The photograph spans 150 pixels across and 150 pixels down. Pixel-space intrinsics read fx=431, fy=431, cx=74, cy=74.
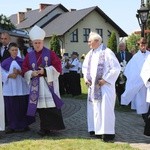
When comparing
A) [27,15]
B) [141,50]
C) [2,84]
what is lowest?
[2,84]

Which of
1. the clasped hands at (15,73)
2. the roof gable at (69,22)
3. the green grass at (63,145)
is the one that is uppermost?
the roof gable at (69,22)

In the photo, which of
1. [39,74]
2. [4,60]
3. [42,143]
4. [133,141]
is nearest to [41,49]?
[39,74]

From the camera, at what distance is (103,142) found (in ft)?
26.6

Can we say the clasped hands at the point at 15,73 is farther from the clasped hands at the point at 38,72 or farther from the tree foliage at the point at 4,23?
the tree foliage at the point at 4,23

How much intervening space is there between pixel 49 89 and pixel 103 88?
3.78 feet

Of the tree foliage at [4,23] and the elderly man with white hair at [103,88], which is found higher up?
the tree foliage at [4,23]

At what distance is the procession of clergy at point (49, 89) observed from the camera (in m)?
8.30

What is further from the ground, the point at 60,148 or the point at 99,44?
the point at 99,44

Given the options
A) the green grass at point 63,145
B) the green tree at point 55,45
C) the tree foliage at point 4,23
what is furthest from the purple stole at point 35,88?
the green tree at point 55,45

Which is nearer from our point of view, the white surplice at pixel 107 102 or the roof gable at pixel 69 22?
the white surplice at pixel 107 102

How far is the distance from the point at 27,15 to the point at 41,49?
194ft

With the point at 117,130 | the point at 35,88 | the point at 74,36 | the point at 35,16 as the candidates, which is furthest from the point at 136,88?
the point at 35,16

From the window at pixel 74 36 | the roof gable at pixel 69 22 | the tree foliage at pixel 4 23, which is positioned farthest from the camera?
the window at pixel 74 36

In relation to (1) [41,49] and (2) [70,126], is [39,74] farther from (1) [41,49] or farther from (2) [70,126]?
(2) [70,126]
